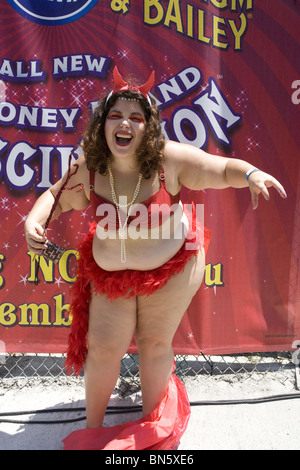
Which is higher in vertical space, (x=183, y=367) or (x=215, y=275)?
(x=215, y=275)

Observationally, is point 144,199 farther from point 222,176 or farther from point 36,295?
point 36,295

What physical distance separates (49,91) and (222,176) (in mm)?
1206

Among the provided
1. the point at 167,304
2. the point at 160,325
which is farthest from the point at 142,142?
the point at 160,325

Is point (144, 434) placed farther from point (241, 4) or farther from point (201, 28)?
point (241, 4)

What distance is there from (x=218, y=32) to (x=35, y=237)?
1556 millimetres

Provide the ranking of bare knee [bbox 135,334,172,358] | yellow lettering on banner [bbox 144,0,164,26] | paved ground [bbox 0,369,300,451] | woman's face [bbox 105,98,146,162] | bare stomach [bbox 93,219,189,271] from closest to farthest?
woman's face [bbox 105,98,146,162], bare stomach [bbox 93,219,189,271], bare knee [bbox 135,334,172,358], paved ground [bbox 0,369,300,451], yellow lettering on banner [bbox 144,0,164,26]

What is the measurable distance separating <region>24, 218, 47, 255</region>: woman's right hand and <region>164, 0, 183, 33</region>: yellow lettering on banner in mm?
1380

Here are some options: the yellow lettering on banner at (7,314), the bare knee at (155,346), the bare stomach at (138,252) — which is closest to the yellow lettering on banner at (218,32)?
the bare stomach at (138,252)

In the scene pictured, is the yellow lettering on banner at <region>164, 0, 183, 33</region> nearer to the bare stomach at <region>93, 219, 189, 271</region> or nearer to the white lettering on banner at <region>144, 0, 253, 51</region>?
the white lettering on banner at <region>144, 0, 253, 51</region>

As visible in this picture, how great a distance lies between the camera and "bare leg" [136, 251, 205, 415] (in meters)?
1.92

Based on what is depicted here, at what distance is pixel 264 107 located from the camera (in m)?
2.46

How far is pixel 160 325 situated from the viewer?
6.42 feet

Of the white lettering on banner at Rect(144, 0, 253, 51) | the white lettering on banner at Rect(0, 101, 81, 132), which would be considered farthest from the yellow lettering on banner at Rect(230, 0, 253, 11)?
the white lettering on banner at Rect(0, 101, 81, 132)

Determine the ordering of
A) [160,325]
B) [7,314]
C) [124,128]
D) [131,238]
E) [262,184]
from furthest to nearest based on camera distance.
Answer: [7,314]
[160,325]
[131,238]
[124,128]
[262,184]
